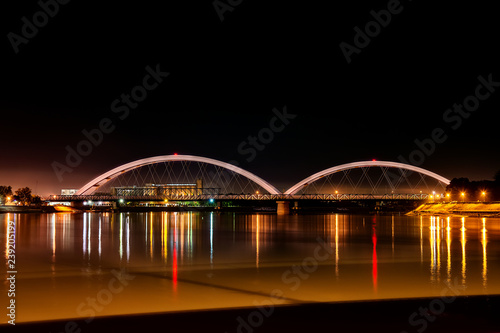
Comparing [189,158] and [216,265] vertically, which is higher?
[189,158]

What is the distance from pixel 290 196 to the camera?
10662 cm

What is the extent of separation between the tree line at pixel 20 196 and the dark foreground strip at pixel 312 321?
114564 mm

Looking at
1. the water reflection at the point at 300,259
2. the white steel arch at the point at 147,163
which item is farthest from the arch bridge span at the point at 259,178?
the water reflection at the point at 300,259

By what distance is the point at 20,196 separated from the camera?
116 metres

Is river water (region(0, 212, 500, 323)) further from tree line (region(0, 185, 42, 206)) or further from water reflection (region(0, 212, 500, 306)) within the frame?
tree line (region(0, 185, 42, 206))

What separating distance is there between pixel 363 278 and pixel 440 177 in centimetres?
10158

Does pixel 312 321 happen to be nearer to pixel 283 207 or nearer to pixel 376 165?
pixel 283 207

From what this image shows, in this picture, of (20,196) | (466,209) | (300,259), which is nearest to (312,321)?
(300,259)

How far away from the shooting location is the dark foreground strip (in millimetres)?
8062

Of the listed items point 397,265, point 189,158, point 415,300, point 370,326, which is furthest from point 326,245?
point 189,158

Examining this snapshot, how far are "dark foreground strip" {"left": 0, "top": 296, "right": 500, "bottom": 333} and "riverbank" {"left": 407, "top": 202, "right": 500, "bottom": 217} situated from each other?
5959 cm

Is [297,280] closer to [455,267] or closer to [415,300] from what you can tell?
[415,300]

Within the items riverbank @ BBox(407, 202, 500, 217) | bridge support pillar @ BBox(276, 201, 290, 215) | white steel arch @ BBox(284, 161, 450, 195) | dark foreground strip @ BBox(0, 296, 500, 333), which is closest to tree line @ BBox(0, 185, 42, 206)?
bridge support pillar @ BBox(276, 201, 290, 215)

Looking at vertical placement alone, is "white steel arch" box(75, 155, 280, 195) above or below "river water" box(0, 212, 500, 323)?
above
